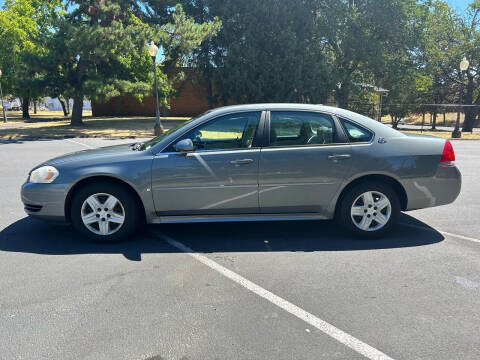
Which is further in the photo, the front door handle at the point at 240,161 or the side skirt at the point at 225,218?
the side skirt at the point at 225,218

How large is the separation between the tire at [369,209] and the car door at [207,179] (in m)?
1.10

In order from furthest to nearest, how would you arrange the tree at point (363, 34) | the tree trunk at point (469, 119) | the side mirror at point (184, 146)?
the tree trunk at point (469, 119), the tree at point (363, 34), the side mirror at point (184, 146)

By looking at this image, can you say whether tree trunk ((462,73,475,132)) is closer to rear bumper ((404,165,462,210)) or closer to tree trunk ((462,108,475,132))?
tree trunk ((462,108,475,132))

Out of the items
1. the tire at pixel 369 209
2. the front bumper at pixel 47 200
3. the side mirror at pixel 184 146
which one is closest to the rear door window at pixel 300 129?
the tire at pixel 369 209

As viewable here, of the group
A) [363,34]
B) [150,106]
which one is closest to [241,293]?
[363,34]

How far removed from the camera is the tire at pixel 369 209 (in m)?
4.45

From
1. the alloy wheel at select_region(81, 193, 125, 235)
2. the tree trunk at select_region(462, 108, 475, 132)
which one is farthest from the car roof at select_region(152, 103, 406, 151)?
the tree trunk at select_region(462, 108, 475, 132)

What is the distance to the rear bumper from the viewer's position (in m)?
4.46

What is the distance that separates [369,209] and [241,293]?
81.3 inches

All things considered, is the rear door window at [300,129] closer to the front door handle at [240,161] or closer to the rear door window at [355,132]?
the rear door window at [355,132]

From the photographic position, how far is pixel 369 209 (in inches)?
177

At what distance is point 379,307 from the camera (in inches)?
120

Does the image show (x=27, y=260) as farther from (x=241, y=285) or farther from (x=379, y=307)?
(x=379, y=307)

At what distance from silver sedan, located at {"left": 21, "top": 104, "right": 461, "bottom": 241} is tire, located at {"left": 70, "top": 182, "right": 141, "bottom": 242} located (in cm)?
1
